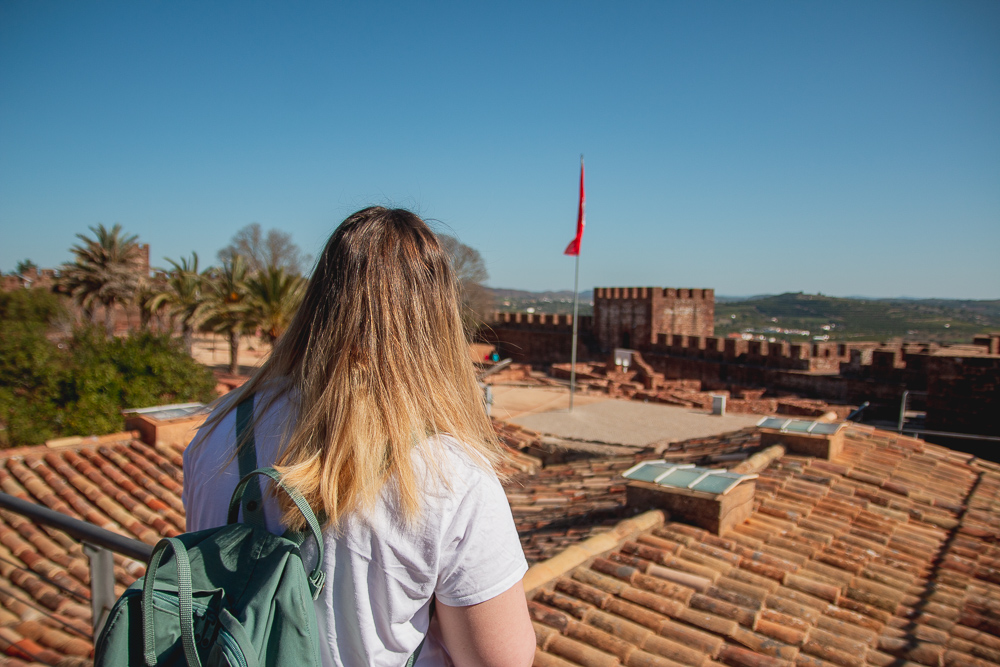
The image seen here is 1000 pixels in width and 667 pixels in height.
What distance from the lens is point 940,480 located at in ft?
19.9

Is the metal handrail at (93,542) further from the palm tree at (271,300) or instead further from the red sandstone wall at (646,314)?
the red sandstone wall at (646,314)

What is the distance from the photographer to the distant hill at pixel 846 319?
171 ft

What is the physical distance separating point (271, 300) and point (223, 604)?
1759 cm

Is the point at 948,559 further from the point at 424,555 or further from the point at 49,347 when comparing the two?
the point at 49,347

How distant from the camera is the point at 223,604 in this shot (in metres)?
0.90

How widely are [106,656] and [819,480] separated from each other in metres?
5.93

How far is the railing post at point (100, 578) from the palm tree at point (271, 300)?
15723 millimetres

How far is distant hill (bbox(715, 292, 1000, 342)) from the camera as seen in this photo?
52094 millimetres

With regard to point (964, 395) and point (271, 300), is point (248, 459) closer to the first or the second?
point (964, 395)

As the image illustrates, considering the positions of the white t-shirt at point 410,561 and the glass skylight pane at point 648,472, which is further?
the glass skylight pane at point 648,472

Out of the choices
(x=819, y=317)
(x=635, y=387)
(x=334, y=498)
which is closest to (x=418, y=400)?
(x=334, y=498)

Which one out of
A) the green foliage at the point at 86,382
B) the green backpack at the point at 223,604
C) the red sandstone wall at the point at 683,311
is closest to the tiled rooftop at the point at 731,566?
the green backpack at the point at 223,604

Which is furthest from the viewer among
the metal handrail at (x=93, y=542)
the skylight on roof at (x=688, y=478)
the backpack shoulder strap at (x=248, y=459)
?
the skylight on roof at (x=688, y=478)

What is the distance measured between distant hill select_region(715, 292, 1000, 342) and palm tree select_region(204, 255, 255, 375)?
41.8 m
